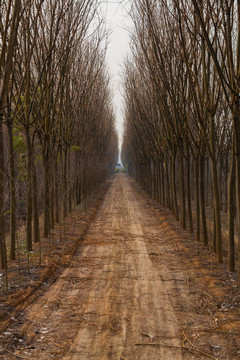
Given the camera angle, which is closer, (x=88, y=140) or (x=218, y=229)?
(x=218, y=229)

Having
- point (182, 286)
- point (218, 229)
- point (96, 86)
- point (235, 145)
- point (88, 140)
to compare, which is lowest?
point (182, 286)

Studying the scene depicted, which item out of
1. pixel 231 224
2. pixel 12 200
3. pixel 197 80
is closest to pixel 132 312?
pixel 231 224

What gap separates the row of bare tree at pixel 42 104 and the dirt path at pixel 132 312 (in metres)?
1.48

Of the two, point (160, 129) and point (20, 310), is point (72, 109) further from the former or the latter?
point (20, 310)

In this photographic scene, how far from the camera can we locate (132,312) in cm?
529

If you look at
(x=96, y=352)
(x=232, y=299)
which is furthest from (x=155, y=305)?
(x=96, y=352)

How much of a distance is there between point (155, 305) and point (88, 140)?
15.3m

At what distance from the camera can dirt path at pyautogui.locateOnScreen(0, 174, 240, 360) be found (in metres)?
4.21

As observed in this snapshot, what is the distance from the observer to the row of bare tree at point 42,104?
23.6ft

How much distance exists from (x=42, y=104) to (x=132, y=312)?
19.8 feet

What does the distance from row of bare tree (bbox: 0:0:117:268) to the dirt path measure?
148 centimetres

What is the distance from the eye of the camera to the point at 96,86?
19.1m

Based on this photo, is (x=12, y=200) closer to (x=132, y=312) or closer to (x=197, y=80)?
(x=132, y=312)

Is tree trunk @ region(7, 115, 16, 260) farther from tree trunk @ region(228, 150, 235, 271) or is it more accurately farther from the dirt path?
tree trunk @ region(228, 150, 235, 271)
